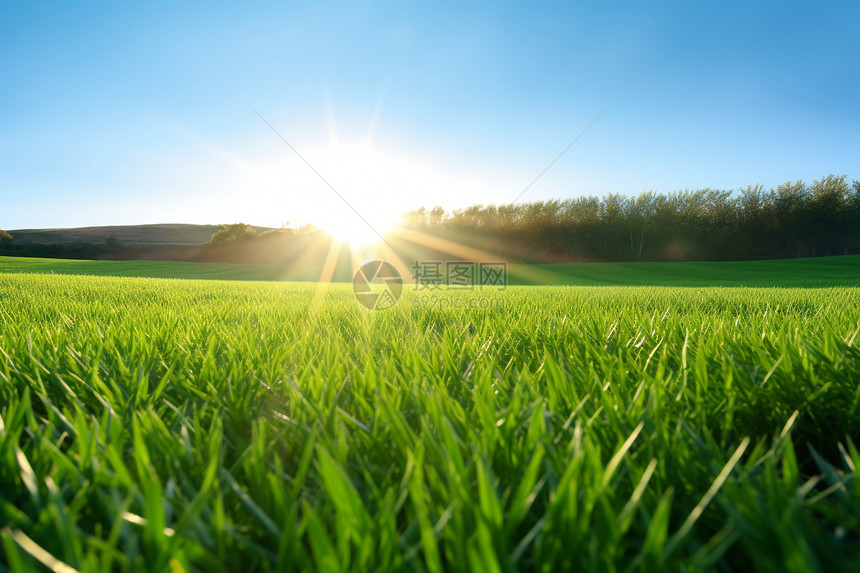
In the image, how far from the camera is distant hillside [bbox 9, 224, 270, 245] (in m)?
50.1

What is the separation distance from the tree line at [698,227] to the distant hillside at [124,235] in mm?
35311

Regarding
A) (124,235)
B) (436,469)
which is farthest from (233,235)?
(436,469)

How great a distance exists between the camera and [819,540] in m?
0.30

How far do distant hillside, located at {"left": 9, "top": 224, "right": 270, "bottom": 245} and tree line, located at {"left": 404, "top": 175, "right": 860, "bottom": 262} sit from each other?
35.3 meters

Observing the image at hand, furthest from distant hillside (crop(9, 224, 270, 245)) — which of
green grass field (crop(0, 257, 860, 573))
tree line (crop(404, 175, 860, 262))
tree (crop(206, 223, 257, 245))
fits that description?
green grass field (crop(0, 257, 860, 573))

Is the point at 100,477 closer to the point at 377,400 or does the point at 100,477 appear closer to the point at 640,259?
the point at 377,400

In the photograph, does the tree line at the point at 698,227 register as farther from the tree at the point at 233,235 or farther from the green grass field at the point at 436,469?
the green grass field at the point at 436,469

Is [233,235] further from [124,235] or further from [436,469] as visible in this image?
[436,469]

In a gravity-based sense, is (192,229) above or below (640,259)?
above

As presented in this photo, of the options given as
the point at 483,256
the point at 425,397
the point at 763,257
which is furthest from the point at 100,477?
the point at 763,257

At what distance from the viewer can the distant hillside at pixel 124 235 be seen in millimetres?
50125

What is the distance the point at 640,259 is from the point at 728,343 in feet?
105

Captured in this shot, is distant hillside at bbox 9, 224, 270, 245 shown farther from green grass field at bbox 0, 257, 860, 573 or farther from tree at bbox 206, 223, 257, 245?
green grass field at bbox 0, 257, 860, 573

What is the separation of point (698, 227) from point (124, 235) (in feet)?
232
